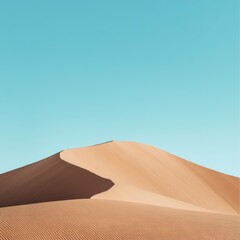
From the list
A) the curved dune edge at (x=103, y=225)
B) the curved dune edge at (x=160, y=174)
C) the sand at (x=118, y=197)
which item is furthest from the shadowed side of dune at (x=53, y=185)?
the curved dune edge at (x=103, y=225)

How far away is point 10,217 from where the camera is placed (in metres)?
9.01

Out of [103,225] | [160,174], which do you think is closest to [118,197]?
[103,225]

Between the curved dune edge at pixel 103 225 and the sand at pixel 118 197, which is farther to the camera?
the sand at pixel 118 197

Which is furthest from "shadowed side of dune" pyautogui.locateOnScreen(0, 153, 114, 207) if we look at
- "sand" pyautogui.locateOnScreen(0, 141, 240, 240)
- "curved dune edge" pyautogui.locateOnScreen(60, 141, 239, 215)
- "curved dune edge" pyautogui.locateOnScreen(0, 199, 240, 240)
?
"curved dune edge" pyautogui.locateOnScreen(0, 199, 240, 240)

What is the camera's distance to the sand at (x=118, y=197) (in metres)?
8.28

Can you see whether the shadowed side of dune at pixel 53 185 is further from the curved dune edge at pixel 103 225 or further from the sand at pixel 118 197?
the curved dune edge at pixel 103 225

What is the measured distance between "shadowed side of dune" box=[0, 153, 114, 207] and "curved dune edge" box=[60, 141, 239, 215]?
1.23 m

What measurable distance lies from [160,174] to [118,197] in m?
17.2

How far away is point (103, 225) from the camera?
849cm

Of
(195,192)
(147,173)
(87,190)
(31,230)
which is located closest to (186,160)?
→ (195,192)

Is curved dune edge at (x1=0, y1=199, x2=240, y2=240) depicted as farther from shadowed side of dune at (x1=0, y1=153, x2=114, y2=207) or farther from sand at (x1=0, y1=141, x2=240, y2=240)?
shadowed side of dune at (x1=0, y1=153, x2=114, y2=207)

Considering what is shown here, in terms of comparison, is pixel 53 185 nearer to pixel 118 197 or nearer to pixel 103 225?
pixel 118 197

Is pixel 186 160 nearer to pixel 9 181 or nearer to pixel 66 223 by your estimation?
pixel 9 181

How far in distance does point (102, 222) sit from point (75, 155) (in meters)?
22.0
